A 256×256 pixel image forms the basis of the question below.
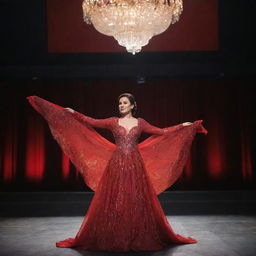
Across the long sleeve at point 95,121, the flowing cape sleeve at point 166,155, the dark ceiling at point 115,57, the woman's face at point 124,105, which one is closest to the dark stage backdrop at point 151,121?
the dark ceiling at point 115,57

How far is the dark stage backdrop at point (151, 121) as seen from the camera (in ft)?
22.0

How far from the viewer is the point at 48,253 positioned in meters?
3.00

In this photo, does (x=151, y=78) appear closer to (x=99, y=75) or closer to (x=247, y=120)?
(x=99, y=75)

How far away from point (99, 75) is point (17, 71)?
1399 mm

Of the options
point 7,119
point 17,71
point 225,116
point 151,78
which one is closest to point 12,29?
point 17,71

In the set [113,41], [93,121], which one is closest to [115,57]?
[113,41]

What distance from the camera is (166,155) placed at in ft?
11.7

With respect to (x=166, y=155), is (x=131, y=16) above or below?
above

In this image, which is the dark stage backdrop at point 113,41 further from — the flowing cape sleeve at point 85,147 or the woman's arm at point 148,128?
the woman's arm at point 148,128

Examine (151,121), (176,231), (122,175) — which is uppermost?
(151,121)

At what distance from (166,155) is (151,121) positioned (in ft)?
11.1

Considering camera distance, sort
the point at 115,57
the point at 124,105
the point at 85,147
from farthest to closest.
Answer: the point at 115,57
the point at 85,147
the point at 124,105

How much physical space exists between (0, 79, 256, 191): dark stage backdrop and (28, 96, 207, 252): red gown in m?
3.28

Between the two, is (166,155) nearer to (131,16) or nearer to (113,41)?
(131,16)
